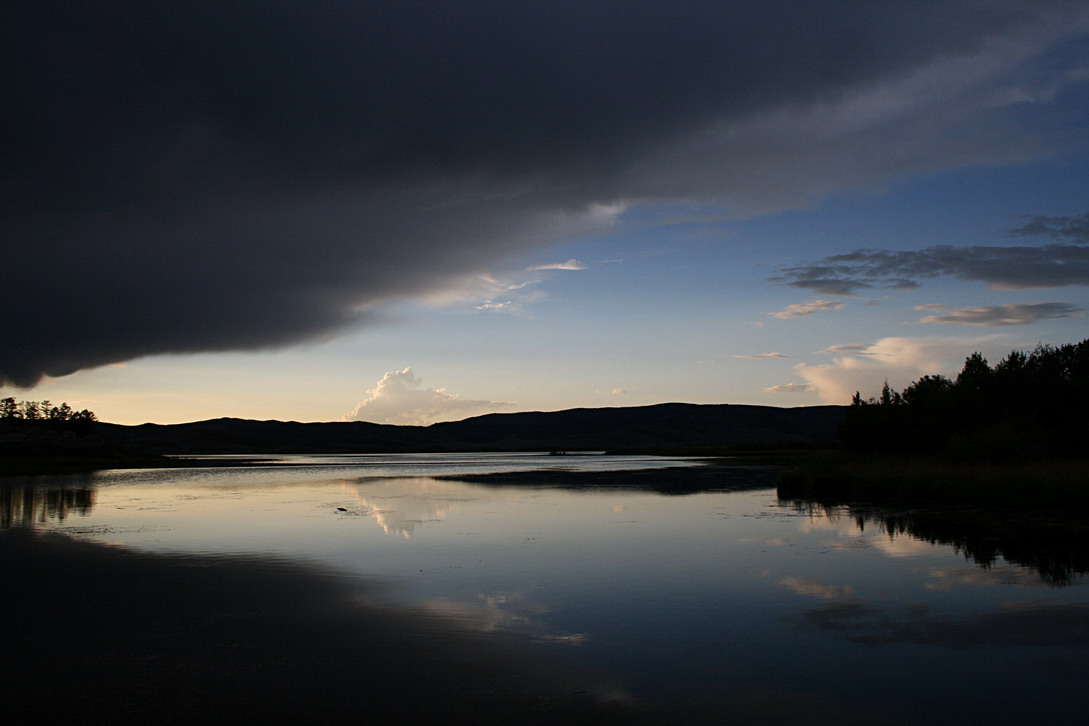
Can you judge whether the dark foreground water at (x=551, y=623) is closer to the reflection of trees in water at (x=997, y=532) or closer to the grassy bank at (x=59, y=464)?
the reflection of trees in water at (x=997, y=532)

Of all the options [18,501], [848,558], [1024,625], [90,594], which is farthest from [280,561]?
[18,501]

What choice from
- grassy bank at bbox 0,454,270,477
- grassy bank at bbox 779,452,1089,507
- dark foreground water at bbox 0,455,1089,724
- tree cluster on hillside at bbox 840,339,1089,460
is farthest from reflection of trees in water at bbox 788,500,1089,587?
grassy bank at bbox 0,454,270,477

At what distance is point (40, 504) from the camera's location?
34062 mm

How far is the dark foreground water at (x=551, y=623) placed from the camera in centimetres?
848

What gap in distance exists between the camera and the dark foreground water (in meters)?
8.48

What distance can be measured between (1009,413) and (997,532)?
31.6 m

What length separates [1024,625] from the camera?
11.9m

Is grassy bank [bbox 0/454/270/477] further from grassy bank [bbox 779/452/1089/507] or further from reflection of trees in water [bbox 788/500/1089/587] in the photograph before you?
reflection of trees in water [bbox 788/500/1089/587]

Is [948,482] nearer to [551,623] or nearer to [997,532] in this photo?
[997,532]

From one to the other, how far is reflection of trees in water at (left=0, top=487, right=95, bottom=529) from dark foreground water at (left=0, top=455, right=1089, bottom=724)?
8.13 ft

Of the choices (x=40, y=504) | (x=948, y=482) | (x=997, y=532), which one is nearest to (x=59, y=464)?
(x=40, y=504)

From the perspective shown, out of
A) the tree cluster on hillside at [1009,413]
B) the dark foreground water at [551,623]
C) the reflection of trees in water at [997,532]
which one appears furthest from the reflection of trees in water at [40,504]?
the tree cluster on hillside at [1009,413]

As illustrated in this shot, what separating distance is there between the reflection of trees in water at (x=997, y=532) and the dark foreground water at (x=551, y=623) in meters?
0.17

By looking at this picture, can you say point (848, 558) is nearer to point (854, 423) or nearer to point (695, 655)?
point (695, 655)
